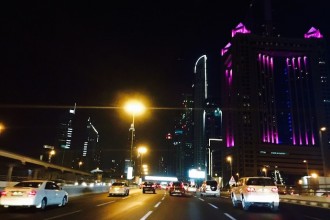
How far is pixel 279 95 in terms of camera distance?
627 feet

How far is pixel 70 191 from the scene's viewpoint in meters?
32.1

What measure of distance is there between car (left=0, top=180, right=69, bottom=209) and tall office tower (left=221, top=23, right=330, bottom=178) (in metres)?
160

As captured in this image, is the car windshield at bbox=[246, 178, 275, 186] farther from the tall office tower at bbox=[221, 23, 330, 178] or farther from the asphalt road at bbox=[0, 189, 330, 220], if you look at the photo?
the tall office tower at bbox=[221, 23, 330, 178]

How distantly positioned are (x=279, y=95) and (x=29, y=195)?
18910 cm

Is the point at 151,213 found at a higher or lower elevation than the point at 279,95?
lower

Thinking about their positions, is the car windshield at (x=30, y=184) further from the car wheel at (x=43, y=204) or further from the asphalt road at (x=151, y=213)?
the asphalt road at (x=151, y=213)

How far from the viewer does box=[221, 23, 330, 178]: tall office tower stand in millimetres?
175500

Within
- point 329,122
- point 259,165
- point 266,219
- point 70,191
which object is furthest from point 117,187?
point 329,122

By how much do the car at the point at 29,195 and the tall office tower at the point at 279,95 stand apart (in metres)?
160

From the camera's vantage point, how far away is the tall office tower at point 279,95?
176m

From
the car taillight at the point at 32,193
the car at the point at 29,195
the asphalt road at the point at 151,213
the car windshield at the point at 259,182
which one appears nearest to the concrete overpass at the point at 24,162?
the car at the point at 29,195

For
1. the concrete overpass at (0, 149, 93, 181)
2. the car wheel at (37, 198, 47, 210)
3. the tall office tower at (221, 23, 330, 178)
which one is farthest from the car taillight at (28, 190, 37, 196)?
the tall office tower at (221, 23, 330, 178)

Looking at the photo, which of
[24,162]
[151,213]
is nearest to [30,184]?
[151,213]

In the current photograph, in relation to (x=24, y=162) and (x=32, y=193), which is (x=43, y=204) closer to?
(x=32, y=193)
